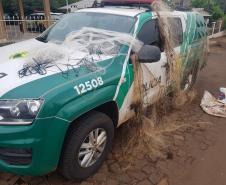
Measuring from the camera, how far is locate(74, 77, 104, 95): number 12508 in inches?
106

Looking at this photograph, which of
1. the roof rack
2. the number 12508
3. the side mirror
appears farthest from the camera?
the roof rack

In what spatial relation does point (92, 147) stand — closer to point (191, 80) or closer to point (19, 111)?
point (19, 111)

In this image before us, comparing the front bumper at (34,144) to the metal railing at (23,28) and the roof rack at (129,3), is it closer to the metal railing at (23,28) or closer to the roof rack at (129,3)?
the roof rack at (129,3)

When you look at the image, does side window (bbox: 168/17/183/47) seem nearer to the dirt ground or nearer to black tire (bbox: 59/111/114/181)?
the dirt ground

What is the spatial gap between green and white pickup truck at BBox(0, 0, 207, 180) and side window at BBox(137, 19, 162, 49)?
0.01 metres

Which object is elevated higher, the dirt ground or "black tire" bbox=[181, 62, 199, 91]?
"black tire" bbox=[181, 62, 199, 91]

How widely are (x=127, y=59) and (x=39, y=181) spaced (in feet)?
5.61

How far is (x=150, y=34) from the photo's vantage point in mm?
3998

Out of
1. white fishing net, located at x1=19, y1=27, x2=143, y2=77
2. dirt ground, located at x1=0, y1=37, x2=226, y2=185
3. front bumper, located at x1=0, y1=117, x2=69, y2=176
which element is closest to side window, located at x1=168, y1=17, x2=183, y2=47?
white fishing net, located at x1=19, y1=27, x2=143, y2=77

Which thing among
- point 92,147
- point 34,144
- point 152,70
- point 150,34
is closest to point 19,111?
point 34,144

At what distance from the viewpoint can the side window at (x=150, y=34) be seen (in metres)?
3.83

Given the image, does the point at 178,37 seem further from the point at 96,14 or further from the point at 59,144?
the point at 59,144

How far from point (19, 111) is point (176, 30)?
3180mm

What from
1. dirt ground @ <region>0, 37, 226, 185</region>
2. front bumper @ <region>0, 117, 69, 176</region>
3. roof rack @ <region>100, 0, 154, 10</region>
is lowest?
dirt ground @ <region>0, 37, 226, 185</region>
